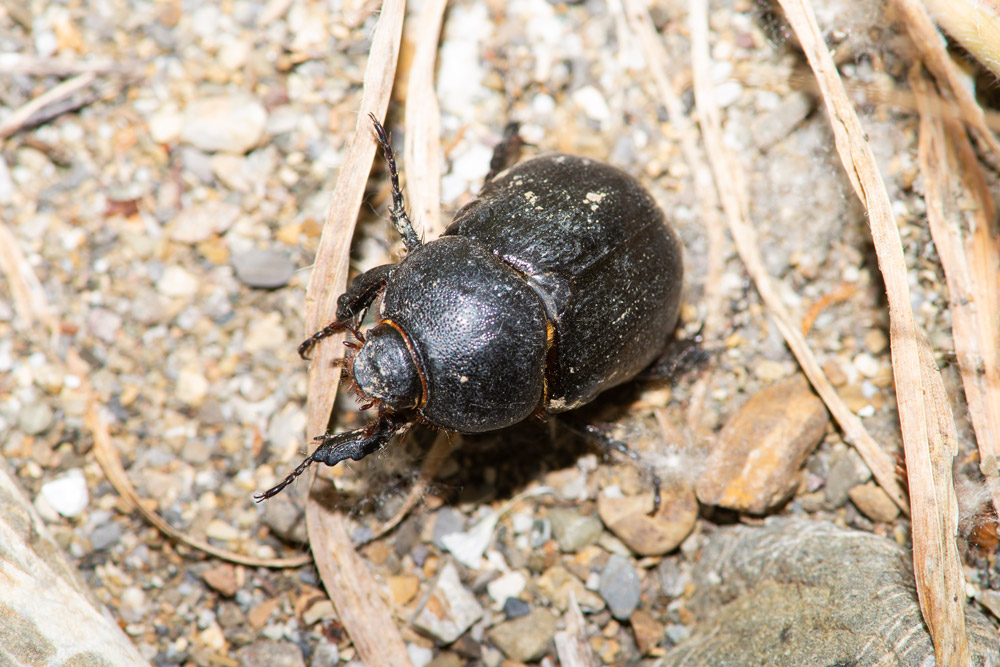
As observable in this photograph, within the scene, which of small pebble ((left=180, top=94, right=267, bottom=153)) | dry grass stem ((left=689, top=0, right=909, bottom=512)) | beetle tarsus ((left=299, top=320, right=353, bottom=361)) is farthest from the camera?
small pebble ((left=180, top=94, right=267, bottom=153))

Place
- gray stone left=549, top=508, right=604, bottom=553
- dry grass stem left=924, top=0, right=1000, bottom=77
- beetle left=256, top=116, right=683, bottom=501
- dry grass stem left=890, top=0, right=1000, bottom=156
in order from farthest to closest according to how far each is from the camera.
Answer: gray stone left=549, top=508, right=604, bottom=553 → dry grass stem left=890, top=0, right=1000, bottom=156 → dry grass stem left=924, top=0, right=1000, bottom=77 → beetle left=256, top=116, right=683, bottom=501

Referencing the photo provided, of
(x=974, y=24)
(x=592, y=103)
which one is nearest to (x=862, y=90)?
(x=974, y=24)

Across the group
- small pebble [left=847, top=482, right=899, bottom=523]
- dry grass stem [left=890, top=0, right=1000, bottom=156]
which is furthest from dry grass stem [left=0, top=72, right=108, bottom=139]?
small pebble [left=847, top=482, right=899, bottom=523]

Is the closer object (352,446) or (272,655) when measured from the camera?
(352,446)

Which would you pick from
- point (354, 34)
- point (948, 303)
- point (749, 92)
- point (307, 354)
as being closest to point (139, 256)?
point (307, 354)

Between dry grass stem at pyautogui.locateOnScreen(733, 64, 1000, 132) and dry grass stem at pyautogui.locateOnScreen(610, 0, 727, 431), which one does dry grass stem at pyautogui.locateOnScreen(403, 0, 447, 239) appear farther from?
dry grass stem at pyautogui.locateOnScreen(733, 64, 1000, 132)

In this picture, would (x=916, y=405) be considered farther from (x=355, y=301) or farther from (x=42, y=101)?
(x=42, y=101)
